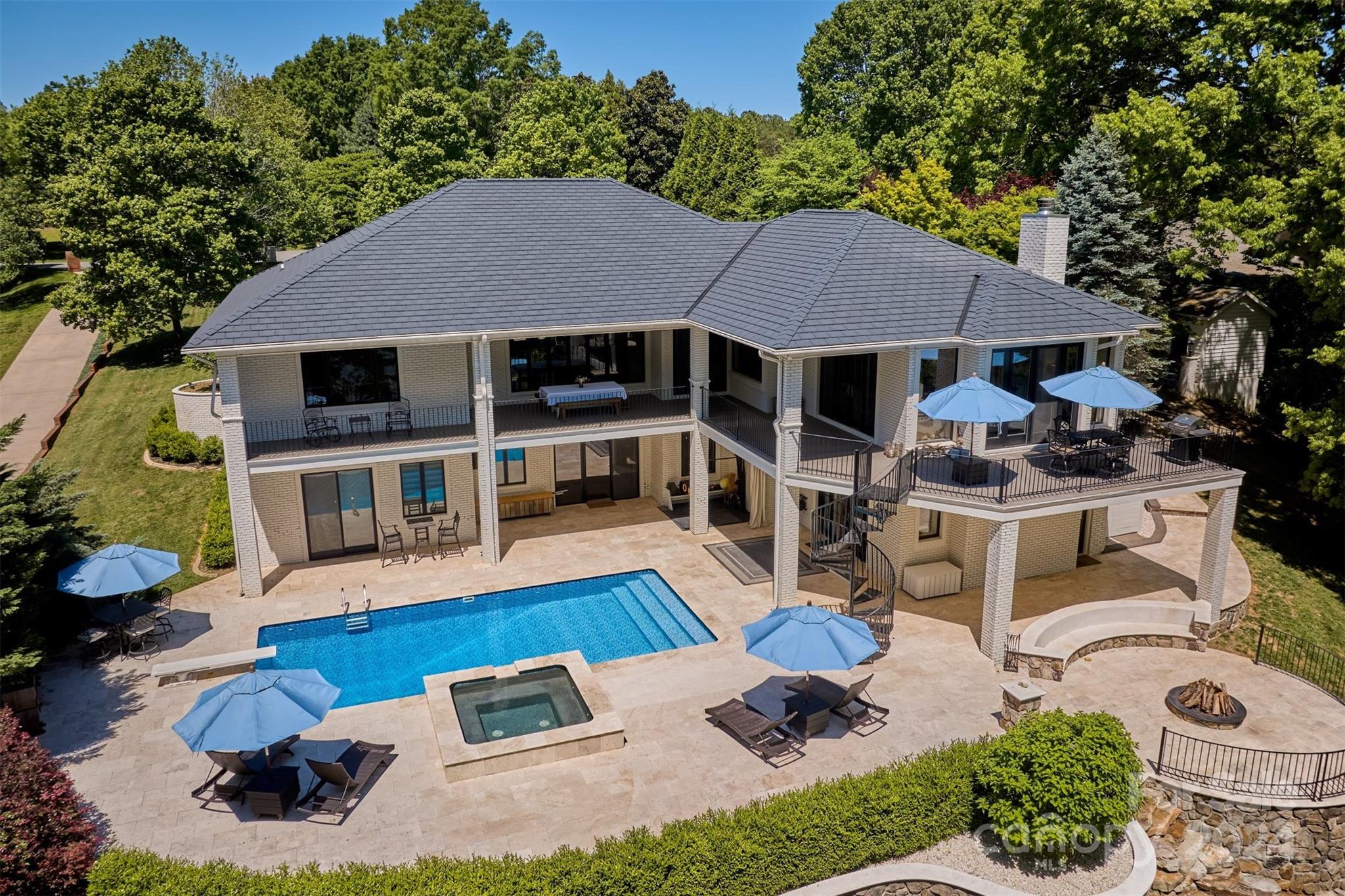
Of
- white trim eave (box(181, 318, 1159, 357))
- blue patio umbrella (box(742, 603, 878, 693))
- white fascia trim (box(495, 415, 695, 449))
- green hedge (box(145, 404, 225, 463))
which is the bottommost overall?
blue patio umbrella (box(742, 603, 878, 693))

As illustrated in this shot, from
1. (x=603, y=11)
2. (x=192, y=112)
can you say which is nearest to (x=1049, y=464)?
(x=192, y=112)

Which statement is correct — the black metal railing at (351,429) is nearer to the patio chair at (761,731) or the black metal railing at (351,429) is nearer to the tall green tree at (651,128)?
the patio chair at (761,731)

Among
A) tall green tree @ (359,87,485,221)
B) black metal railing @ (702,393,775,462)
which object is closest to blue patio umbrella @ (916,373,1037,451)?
black metal railing @ (702,393,775,462)

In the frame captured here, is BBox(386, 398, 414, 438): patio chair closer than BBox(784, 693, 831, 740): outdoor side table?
No

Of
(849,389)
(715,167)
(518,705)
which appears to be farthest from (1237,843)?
(715,167)

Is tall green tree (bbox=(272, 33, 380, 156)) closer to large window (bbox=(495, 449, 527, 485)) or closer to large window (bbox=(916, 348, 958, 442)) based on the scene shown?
large window (bbox=(495, 449, 527, 485))

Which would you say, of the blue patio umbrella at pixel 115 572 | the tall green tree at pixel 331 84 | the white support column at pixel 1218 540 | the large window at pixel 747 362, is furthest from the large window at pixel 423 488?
the tall green tree at pixel 331 84

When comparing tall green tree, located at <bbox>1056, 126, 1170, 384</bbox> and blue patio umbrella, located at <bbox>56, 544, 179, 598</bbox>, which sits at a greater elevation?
tall green tree, located at <bbox>1056, 126, 1170, 384</bbox>

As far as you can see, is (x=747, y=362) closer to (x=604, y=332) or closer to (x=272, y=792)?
(x=604, y=332)
